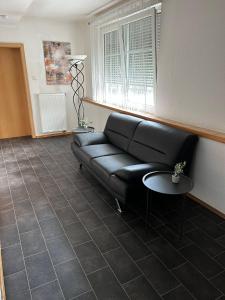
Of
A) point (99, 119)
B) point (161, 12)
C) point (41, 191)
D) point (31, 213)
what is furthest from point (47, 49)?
point (31, 213)

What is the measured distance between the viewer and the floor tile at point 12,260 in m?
1.76

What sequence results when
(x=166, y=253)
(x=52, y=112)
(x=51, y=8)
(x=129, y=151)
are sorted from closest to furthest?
(x=166, y=253)
(x=129, y=151)
(x=51, y=8)
(x=52, y=112)

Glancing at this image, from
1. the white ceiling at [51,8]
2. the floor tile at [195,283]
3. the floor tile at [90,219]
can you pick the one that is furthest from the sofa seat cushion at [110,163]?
the white ceiling at [51,8]

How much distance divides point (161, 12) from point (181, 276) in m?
2.86

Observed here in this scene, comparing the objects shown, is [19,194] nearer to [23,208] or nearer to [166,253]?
[23,208]

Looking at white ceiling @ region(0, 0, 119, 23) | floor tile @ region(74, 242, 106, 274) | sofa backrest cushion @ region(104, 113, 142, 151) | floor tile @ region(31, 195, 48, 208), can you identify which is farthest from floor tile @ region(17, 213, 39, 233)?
white ceiling @ region(0, 0, 119, 23)

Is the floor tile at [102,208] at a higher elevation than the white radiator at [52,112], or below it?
below

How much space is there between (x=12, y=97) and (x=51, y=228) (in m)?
3.78

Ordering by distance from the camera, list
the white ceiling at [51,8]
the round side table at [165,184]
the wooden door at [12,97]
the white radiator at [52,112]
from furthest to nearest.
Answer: the white radiator at [52,112] < the wooden door at [12,97] < the white ceiling at [51,8] < the round side table at [165,184]

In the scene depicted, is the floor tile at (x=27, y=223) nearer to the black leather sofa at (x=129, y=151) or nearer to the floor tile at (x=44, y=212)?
the floor tile at (x=44, y=212)

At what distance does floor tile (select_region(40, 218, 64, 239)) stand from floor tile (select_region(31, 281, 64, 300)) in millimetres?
533

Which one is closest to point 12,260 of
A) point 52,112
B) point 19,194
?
point 19,194

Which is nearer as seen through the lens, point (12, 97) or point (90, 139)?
point (90, 139)

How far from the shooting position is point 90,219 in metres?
2.36
